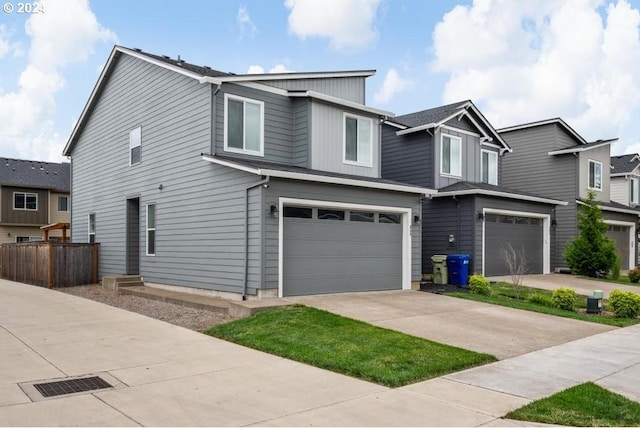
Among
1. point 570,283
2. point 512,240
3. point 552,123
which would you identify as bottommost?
point 570,283

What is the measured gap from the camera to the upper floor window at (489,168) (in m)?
21.0

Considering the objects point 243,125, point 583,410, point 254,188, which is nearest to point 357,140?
point 243,125

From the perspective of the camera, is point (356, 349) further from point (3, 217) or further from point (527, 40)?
point (3, 217)

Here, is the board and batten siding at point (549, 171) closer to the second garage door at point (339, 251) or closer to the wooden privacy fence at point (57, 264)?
the second garage door at point (339, 251)

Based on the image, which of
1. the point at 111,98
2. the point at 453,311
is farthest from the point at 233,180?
the point at 111,98

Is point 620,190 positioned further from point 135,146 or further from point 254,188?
point 135,146

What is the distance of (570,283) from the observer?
17.9 m

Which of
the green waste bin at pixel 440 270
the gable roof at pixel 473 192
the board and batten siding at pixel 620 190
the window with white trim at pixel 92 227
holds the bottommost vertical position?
the green waste bin at pixel 440 270

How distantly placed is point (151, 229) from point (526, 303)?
1114 cm

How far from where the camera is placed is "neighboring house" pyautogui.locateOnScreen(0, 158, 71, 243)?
1253 inches

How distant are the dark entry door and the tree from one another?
1635 centimetres

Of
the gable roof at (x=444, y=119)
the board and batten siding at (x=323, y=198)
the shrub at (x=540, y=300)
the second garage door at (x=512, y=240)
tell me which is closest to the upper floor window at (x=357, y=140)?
the board and batten siding at (x=323, y=198)

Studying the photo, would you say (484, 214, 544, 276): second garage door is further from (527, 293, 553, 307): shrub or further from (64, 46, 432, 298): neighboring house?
(527, 293, 553, 307): shrub

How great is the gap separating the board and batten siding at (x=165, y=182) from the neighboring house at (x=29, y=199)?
563 inches
